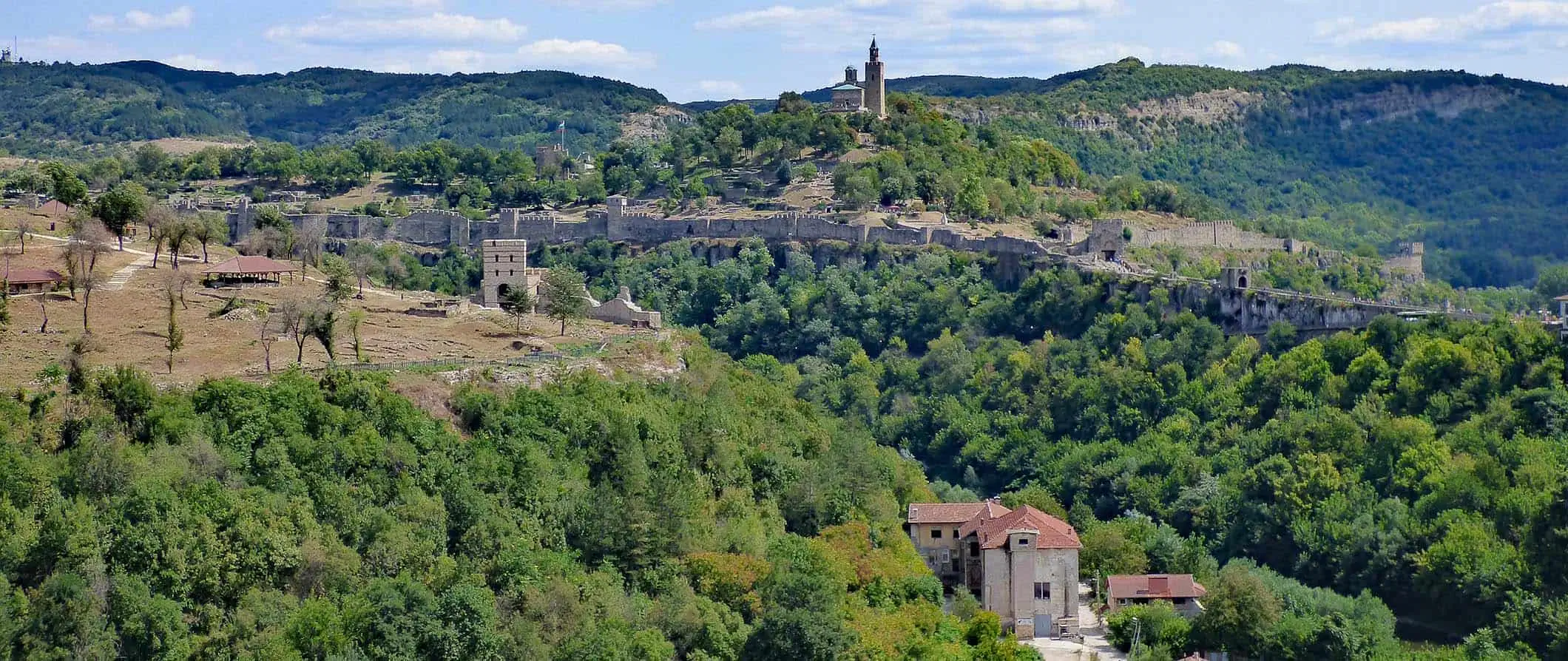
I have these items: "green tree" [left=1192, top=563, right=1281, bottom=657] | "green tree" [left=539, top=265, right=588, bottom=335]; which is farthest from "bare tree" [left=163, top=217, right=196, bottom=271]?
"green tree" [left=1192, top=563, right=1281, bottom=657]

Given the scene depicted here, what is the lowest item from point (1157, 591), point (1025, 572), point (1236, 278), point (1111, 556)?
point (1157, 591)

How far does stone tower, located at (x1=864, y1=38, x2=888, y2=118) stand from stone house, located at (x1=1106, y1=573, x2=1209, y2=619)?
67.0 m

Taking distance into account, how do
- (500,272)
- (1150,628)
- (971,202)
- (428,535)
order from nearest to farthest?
(428,535) < (1150,628) < (500,272) < (971,202)

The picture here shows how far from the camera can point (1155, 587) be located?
2579 inches

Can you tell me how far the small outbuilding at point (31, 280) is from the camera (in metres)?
64.0

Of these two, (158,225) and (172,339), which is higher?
(158,225)

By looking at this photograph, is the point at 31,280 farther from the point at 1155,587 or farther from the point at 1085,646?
the point at 1155,587

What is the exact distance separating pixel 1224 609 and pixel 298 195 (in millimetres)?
77093

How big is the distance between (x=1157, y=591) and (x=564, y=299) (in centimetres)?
1774

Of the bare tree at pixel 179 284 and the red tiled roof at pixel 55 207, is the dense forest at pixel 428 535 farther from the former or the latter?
the red tiled roof at pixel 55 207

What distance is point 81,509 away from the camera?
158 feet

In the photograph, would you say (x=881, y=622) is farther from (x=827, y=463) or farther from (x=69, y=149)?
(x=69, y=149)

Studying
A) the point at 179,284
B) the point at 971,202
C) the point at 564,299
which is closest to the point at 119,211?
the point at 179,284

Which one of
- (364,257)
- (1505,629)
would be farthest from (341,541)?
(364,257)
